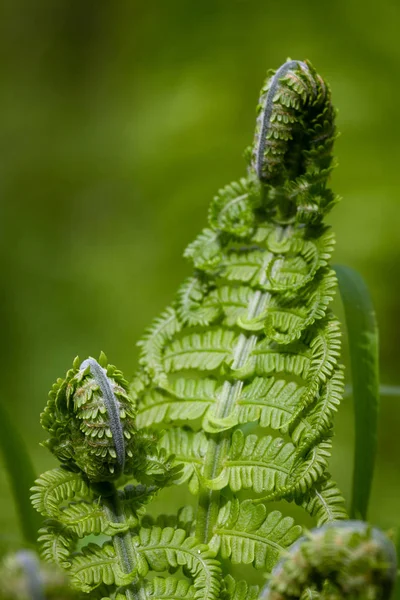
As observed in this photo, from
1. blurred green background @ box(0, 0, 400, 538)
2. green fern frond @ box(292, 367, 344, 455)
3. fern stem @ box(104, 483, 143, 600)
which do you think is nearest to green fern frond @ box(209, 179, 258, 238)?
green fern frond @ box(292, 367, 344, 455)

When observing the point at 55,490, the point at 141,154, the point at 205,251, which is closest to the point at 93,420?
the point at 55,490

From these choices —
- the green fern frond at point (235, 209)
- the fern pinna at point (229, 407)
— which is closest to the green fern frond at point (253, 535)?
the fern pinna at point (229, 407)

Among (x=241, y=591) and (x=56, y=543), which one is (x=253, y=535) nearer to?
(x=241, y=591)

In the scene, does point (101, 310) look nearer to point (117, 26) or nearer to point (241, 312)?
point (117, 26)

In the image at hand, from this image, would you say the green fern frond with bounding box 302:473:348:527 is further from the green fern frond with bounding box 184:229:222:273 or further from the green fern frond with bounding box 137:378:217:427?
the green fern frond with bounding box 184:229:222:273

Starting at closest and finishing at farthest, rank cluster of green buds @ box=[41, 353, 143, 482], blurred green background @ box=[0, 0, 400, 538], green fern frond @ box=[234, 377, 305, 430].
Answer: cluster of green buds @ box=[41, 353, 143, 482] → green fern frond @ box=[234, 377, 305, 430] → blurred green background @ box=[0, 0, 400, 538]

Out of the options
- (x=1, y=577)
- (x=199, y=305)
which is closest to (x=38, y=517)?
(x=199, y=305)
